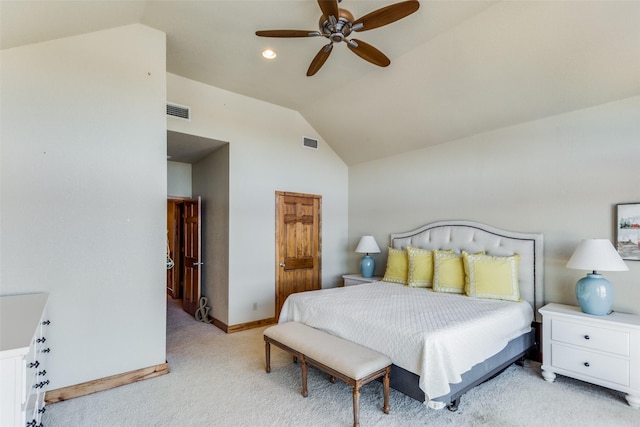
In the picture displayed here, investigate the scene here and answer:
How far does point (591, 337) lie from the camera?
2.77 metres

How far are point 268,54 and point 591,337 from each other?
410cm

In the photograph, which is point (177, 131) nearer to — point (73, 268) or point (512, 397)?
point (73, 268)

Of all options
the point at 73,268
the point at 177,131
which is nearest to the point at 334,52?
the point at 177,131

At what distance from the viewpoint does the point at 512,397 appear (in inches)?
106

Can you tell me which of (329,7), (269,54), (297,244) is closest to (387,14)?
(329,7)

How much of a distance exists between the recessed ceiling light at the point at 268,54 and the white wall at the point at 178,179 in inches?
119

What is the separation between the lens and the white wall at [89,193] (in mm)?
2541

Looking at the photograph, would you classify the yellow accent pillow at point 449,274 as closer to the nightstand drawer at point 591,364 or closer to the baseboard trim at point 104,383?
the nightstand drawer at point 591,364

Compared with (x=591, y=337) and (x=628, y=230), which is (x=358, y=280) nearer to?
(x=591, y=337)

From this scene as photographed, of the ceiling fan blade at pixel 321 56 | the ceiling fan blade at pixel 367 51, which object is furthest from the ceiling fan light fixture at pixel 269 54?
the ceiling fan blade at pixel 367 51

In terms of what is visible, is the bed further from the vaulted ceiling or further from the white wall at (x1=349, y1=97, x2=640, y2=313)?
the vaulted ceiling

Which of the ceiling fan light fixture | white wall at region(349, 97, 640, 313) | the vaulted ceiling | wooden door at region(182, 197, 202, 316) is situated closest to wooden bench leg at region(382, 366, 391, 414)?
white wall at region(349, 97, 640, 313)

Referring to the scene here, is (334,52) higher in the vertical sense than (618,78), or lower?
higher

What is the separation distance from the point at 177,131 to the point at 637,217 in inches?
195
